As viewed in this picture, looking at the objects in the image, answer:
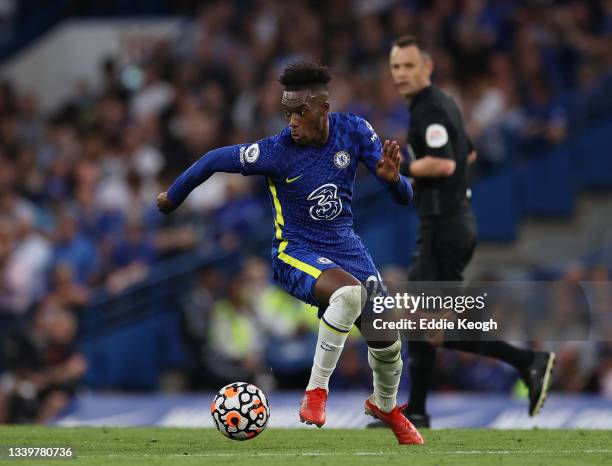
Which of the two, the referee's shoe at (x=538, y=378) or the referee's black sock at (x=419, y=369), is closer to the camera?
the referee's shoe at (x=538, y=378)

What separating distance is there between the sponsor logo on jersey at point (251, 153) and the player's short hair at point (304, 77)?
392 mm

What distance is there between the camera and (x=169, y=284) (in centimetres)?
1598

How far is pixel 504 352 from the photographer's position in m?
10.1

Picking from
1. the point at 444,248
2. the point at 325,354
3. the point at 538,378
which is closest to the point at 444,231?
the point at 444,248

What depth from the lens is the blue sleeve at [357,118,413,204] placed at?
8.44 m

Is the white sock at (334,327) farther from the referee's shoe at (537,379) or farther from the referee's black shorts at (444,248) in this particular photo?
the referee's shoe at (537,379)

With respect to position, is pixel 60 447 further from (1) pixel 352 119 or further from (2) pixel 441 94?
(2) pixel 441 94

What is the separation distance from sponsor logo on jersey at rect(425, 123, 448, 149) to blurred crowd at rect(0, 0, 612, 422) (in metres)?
4.18

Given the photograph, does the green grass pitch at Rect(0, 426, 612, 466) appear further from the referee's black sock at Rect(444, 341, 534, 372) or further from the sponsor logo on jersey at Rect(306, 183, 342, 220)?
the sponsor logo on jersey at Rect(306, 183, 342, 220)

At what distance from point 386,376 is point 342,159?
1287mm

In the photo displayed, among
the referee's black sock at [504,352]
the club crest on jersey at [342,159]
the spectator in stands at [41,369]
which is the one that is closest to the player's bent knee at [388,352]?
the club crest on jersey at [342,159]

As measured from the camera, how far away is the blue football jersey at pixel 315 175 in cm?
846

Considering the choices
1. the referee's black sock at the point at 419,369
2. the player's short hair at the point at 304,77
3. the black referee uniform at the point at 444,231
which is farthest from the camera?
the referee's black sock at the point at 419,369

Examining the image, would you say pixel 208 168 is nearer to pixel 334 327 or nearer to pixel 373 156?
pixel 373 156
